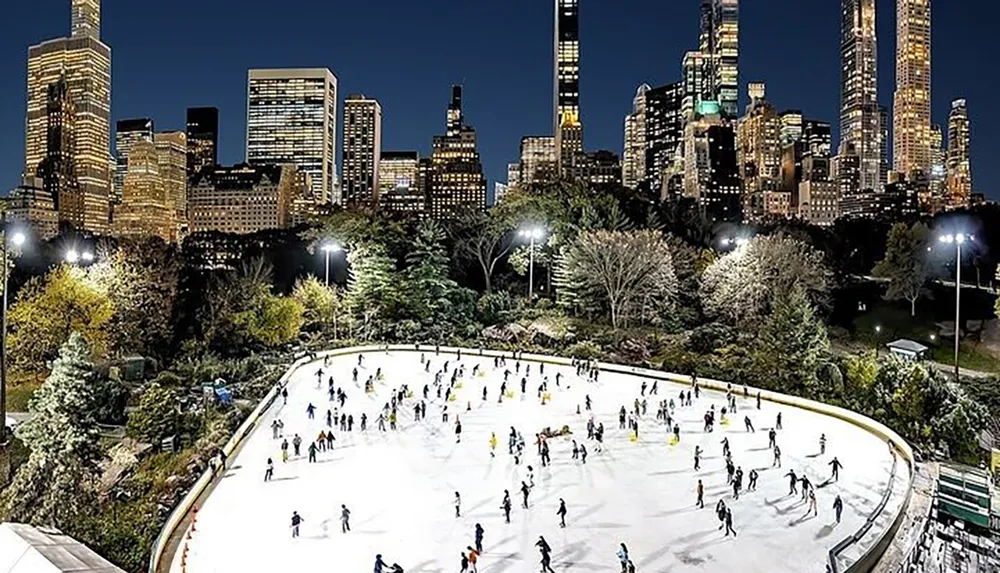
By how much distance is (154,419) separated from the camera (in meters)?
23.4

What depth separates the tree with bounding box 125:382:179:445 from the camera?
23.3 meters

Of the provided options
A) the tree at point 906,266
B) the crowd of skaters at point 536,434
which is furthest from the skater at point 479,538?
the tree at point 906,266

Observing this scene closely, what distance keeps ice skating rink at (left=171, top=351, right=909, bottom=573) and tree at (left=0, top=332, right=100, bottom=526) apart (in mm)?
3494

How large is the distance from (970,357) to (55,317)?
160 feet

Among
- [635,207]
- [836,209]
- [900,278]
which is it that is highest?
[836,209]

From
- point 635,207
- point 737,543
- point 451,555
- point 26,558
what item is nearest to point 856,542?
point 737,543

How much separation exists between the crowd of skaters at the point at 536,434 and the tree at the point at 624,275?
28.1 ft

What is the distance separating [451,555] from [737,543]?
21.8 ft

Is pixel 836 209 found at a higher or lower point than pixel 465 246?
higher

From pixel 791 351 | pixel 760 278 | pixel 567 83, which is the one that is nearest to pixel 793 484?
pixel 791 351

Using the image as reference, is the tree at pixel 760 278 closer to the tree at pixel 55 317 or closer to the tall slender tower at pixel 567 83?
the tree at pixel 55 317

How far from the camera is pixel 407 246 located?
182 feet

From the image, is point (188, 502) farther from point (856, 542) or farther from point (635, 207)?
point (635, 207)

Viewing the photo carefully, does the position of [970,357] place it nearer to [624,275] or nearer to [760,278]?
[760,278]
